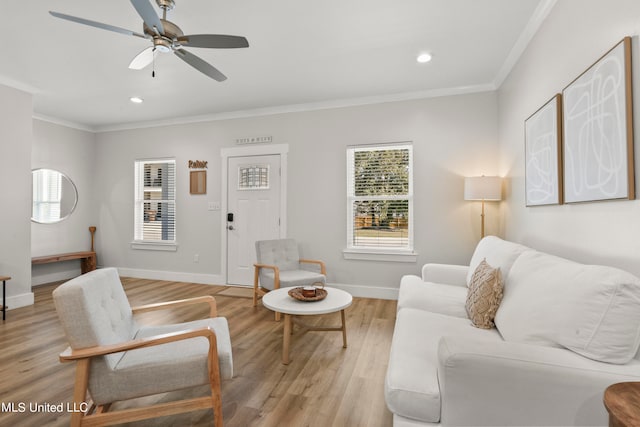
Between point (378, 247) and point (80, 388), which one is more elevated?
point (378, 247)

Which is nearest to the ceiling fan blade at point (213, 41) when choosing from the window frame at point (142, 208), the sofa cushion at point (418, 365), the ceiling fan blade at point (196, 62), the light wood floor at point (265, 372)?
the ceiling fan blade at point (196, 62)

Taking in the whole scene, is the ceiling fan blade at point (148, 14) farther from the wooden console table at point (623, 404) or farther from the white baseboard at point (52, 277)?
the white baseboard at point (52, 277)

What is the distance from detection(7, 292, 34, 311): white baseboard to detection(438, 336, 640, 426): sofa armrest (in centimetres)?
486

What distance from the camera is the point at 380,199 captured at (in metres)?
4.11

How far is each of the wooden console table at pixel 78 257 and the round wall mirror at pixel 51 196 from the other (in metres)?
0.62

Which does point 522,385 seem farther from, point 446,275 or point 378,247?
point 378,247

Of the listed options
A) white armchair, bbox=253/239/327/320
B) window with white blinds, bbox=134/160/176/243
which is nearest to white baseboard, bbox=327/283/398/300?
white armchair, bbox=253/239/327/320

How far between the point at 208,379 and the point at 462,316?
1.68 m

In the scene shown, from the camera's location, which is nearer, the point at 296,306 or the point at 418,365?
the point at 418,365

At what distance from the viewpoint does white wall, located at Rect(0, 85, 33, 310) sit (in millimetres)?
3592

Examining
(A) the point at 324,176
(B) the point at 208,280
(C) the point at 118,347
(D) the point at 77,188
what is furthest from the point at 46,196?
(C) the point at 118,347

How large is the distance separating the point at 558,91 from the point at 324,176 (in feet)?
8.93

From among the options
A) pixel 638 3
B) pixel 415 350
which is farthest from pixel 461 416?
pixel 638 3

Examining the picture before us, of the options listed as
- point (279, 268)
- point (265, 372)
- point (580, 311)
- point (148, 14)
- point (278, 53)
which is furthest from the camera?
point (279, 268)
